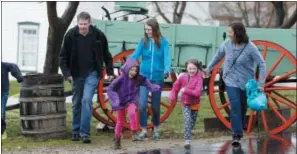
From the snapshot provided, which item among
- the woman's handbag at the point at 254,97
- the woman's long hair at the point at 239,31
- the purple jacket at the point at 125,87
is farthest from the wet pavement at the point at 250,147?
the woman's long hair at the point at 239,31

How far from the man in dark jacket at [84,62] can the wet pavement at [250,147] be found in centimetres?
111

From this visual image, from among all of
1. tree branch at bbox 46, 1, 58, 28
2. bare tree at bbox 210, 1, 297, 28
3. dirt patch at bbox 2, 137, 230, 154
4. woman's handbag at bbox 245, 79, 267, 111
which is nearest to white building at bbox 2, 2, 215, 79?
bare tree at bbox 210, 1, 297, 28

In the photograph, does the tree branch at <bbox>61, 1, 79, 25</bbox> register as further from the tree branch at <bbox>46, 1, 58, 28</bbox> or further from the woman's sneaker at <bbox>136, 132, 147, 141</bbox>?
the woman's sneaker at <bbox>136, 132, 147, 141</bbox>

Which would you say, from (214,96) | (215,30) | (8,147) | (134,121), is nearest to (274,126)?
(214,96)

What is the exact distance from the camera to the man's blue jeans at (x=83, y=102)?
28.9 feet

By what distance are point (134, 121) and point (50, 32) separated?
3.74 metres

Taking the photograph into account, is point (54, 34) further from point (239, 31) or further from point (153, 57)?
point (239, 31)

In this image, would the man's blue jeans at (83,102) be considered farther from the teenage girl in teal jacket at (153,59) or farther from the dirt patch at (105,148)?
the teenage girl in teal jacket at (153,59)

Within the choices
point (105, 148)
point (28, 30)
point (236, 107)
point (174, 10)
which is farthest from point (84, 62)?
point (174, 10)

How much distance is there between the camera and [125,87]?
8617mm

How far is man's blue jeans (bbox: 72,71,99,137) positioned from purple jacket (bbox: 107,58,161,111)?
425mm

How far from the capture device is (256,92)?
8375 mm

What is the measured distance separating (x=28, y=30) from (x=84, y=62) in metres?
19.4

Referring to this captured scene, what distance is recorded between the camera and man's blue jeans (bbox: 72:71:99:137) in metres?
8.82
